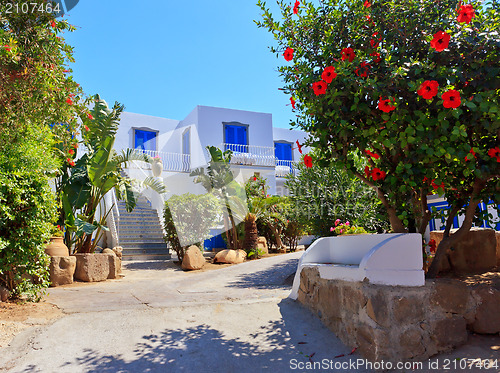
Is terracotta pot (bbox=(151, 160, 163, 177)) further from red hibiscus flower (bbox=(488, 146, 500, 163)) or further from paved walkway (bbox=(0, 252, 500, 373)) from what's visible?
red hibiscus flower (bbox=(488, 146, 500, 163))

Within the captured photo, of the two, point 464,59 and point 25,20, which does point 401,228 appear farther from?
point 25,20

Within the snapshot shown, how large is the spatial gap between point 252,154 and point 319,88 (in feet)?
63.1

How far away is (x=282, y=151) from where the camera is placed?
83.6 ft

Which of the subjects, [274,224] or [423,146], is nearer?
[423,146]

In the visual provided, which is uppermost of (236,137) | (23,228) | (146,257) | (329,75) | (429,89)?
(236,137)

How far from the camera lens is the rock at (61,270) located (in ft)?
24.3

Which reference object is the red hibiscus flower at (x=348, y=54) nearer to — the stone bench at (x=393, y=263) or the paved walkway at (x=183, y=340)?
the stone bench at (x=393, y=263)

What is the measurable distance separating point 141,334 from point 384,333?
2.54 m

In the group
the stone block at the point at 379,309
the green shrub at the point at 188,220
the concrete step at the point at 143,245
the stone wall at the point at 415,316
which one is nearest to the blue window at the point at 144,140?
the concrete step at the point at 143,245

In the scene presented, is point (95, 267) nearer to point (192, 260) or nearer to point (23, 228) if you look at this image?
point (192, 260)

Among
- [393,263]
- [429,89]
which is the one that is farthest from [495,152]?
[393,263]

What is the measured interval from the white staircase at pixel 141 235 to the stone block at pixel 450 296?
10.6 m

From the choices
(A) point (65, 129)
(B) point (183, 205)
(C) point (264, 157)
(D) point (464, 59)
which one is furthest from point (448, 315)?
(C) point (264, 157)

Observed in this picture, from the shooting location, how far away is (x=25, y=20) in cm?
427
